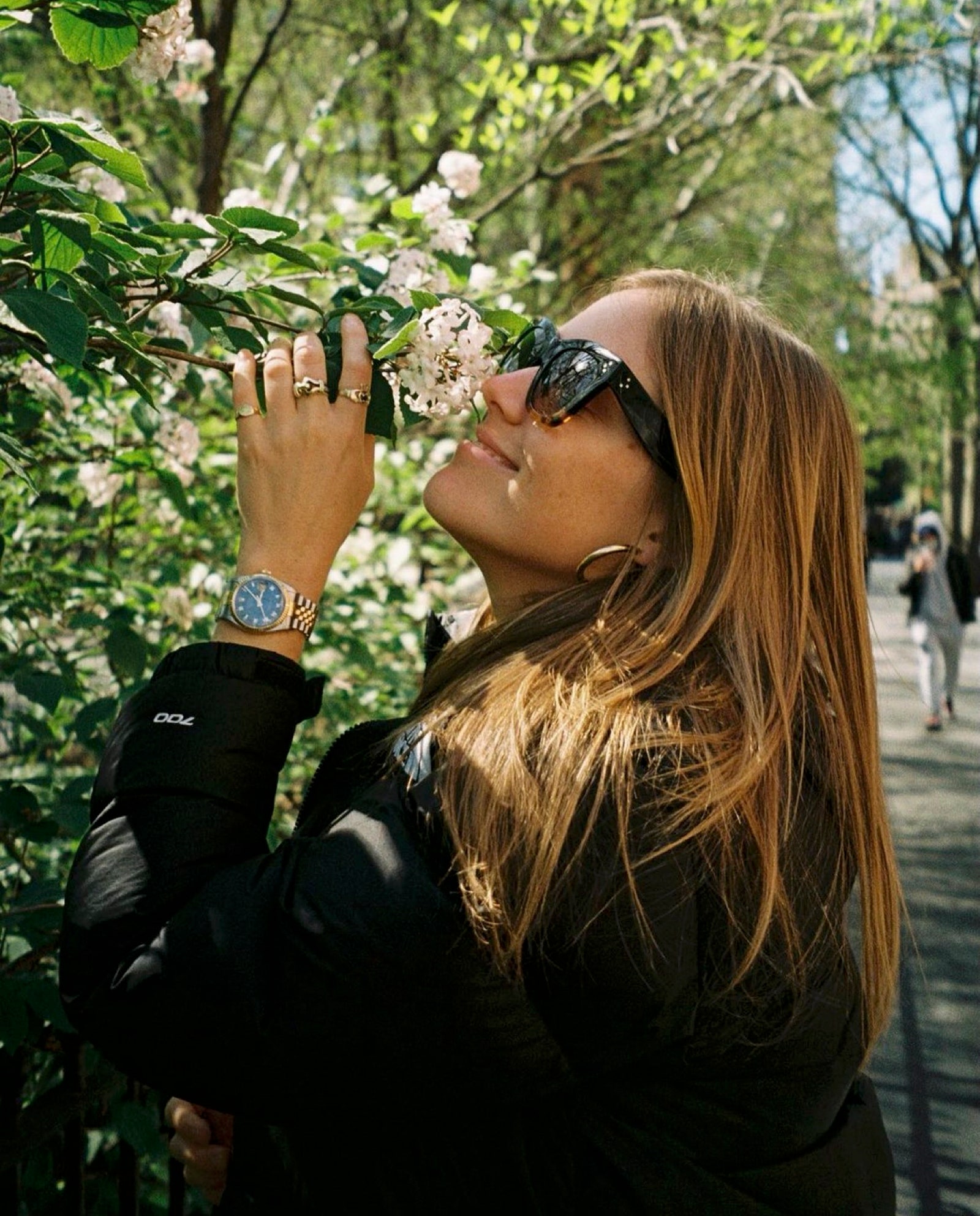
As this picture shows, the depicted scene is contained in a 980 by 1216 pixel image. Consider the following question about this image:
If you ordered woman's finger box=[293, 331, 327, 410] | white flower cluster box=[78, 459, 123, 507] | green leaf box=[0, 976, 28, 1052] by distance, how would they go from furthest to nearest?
white flower cluster box=[78, 459, 123, 507], green leaf box=[0, 976, 28, 1052], woman's finger box=[293, 331, 327, 410]

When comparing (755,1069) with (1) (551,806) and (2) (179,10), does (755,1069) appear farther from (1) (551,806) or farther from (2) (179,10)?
(2) (179,10)

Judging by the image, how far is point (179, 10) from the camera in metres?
1.55

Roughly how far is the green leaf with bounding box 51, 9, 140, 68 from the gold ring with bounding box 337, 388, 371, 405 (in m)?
0.41

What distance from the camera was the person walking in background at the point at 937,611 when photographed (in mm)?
11328

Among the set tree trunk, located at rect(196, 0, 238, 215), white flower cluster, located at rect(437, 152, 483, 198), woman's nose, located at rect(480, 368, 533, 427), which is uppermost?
tree trunk, located at rect(196, 0, 238, 215)

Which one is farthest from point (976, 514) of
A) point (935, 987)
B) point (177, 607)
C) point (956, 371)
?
point (177, 607)

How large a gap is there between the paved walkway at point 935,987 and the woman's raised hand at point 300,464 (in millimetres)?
731

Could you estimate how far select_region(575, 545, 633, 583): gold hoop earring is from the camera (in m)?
1.56

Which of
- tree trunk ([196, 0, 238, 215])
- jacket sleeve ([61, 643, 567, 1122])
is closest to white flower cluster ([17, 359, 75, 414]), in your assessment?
jacket sleeve ([61, 643, 567, 1122])

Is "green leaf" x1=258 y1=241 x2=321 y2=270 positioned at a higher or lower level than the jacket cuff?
higher

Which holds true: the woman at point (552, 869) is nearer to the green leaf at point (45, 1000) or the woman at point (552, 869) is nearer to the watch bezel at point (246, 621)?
the watch bezel at point (246, 621)

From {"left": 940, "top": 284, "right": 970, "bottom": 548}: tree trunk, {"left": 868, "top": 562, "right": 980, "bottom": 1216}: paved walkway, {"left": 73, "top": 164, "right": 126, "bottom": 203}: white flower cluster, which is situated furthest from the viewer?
{"left": 940, "top": 284, "right": 970, "bottom": 548}: tree trunk

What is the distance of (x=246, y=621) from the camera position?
1313 millimetres

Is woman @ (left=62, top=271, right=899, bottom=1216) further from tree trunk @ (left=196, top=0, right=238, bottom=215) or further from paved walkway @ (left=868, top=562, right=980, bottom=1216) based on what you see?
tree trunk @ (left=196, top=0, right=238, bottom=215)
